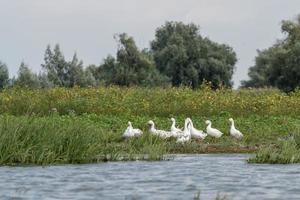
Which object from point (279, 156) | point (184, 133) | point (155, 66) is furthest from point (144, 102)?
point (155, 66)

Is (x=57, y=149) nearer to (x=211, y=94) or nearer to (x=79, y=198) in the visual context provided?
(x=79, y=198)

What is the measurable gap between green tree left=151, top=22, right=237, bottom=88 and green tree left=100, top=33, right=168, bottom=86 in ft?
21.5

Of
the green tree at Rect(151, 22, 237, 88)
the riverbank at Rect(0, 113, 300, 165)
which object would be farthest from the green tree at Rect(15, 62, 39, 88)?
the riverbank at Rect(0, 113, 300, 165)

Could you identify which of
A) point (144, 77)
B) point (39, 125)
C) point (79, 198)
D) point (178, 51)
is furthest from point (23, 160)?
point (178, 51)

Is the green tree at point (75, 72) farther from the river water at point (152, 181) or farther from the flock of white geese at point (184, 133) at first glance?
the river water at point (152, 181)

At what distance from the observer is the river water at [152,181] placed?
19.2m

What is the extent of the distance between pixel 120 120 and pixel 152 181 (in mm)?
17228

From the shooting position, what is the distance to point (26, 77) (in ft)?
232

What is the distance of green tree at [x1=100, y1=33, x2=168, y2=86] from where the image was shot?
256ft

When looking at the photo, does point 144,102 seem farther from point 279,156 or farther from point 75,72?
point 75,72

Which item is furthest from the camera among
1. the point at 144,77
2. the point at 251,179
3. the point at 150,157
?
the point at 144,77

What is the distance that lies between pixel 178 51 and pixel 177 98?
43535mm

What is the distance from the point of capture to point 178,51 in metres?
88.2

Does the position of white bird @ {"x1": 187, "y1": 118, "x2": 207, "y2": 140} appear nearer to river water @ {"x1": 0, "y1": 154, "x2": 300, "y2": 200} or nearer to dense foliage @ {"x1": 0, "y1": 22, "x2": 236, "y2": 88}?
river water @ {"x1": 0, "y1": 154, "x2": 300, "y2": 200}
